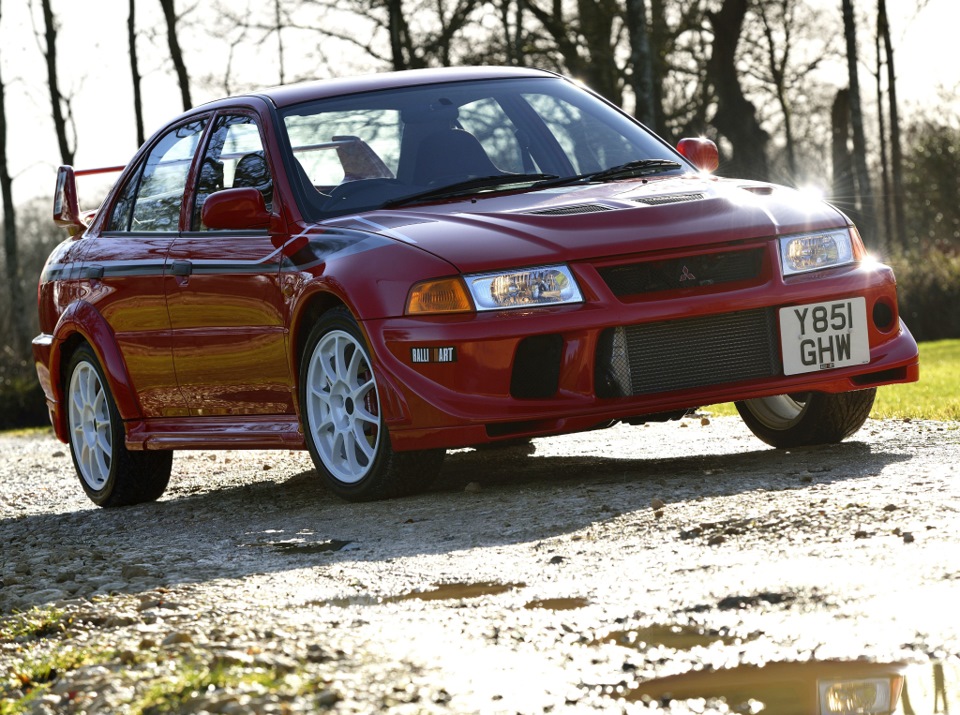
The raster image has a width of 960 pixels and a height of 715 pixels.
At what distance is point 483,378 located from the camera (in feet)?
19.1

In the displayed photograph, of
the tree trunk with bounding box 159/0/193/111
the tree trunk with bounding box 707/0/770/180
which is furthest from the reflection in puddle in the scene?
the tree trunk with bounding box 159/0/193/111

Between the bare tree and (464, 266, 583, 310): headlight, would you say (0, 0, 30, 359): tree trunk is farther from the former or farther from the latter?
(464, 266, 583, 310): headlight

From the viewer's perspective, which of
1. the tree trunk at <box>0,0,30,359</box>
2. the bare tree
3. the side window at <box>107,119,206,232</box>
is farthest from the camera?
the tree trunk at <box>0,0,30,359</box>

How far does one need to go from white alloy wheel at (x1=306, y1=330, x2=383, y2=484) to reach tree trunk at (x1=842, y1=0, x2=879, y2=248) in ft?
73.8

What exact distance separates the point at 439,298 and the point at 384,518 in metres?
0.84

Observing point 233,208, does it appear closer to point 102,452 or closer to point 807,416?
point 102,452

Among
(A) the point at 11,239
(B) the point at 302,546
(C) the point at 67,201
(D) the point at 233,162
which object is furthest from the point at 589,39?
(B) the point at 302,546

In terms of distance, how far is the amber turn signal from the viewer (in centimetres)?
582

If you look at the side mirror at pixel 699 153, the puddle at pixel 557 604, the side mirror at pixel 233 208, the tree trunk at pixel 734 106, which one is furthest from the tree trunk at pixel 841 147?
the puddle at pixel 557 604

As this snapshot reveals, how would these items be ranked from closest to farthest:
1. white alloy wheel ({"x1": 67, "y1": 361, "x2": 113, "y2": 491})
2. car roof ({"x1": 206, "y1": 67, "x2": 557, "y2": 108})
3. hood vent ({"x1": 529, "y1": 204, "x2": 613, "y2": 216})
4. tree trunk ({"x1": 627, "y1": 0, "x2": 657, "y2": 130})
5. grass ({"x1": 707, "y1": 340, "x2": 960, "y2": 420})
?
1. hood vent ({"x1": 529, "y1": 204, "x2": 613, "y2": 216})
2. car roof ({"x1": 206, "y1": 67, "x2": 557, "y2": 108})
3. white alloy wheel ({"x1": 67, "y1": 361, "x2": 113, "y2": 491})
4. grass ({"x1": 707, "y1": 340, "x2": 960, "y2": 420})
5. tree trunk ({"x1": 627, "y1": 0, "x2": 657, "y2": 130})

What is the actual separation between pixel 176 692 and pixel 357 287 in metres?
2.85

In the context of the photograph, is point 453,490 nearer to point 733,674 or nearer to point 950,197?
point 733,674

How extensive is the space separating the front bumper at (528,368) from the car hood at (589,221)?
18cm

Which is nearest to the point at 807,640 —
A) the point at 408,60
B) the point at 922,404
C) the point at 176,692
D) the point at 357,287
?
the point at 176,692
